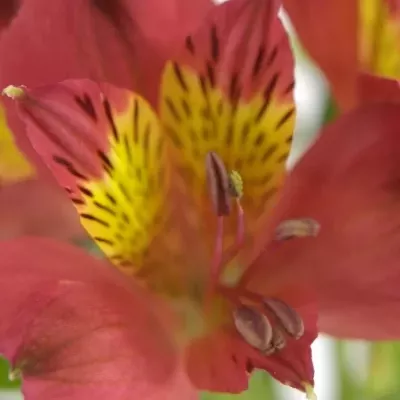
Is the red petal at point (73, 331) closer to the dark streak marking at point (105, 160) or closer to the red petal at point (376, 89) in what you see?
the dark streak marking at point (105, 160)

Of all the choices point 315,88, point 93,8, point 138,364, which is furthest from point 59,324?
point 315,88

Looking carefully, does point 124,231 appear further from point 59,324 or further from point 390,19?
point 390,19

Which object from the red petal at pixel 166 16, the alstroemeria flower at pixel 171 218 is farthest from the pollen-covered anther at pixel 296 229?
the red petal at pixel 166 16

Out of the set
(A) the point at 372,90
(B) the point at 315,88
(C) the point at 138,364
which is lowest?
(C) the point at 138,364

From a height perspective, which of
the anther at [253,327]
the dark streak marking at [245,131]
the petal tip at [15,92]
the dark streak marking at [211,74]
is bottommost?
the anther at [253,327]

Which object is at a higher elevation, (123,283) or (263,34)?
(263,34)

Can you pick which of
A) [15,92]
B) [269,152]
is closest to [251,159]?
[269,152]
